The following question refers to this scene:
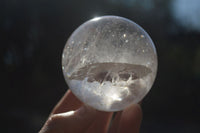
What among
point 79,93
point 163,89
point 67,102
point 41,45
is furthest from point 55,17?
point 79,93

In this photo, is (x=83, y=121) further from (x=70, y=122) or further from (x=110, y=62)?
(x=110, y=62)

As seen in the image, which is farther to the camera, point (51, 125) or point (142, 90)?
point (142, 90)

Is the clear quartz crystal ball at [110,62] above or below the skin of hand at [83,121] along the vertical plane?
above

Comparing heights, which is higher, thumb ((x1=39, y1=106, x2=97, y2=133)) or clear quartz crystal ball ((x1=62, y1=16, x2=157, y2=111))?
clear quartz crystal ball ((x1=62, y1=16, x2=157, y2=111))

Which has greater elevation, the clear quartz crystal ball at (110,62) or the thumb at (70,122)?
the clear quartz crystal ball at (110,62)

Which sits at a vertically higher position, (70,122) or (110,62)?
(110,62)

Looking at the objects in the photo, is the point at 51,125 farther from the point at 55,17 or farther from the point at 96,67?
the point at 55,17

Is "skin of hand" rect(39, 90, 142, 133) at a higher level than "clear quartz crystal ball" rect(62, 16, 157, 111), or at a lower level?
lower

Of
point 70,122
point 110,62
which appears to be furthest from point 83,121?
point 110,62
